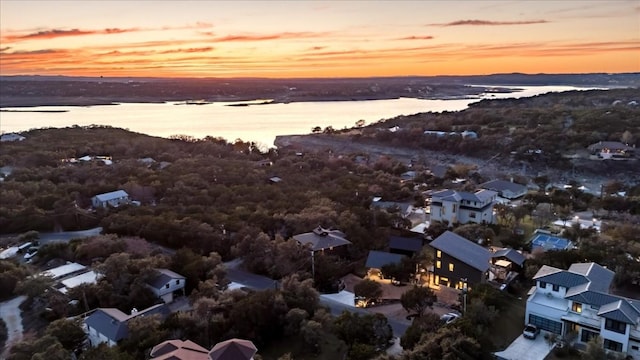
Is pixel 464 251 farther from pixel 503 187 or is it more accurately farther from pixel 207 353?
pixel 503 187

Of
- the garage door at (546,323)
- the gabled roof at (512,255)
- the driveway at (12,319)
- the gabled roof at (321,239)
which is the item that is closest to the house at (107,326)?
the driveway at (12,319)

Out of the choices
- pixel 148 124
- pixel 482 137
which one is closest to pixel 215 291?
pixel 482 137

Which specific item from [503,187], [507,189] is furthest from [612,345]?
[503,187]

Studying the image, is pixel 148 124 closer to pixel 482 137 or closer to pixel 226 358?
pixel 482 137

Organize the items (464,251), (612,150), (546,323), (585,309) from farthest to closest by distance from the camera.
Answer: (612,150) < (464,251) < (546,323) < (585,309)

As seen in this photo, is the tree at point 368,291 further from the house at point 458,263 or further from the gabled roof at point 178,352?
the gabled roof at point 178,352

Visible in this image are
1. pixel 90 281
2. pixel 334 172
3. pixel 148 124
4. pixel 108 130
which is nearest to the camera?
pixel 90 281

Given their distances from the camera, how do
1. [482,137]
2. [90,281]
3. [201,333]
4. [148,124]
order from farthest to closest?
[148,124] < [482,137] < [90,281] < [201,333]

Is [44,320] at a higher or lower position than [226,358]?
lower

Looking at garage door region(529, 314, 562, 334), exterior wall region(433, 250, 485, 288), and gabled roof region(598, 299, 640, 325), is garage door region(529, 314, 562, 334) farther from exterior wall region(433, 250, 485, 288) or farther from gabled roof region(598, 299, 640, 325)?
exterior wall region(433, 250, 485, 288)
